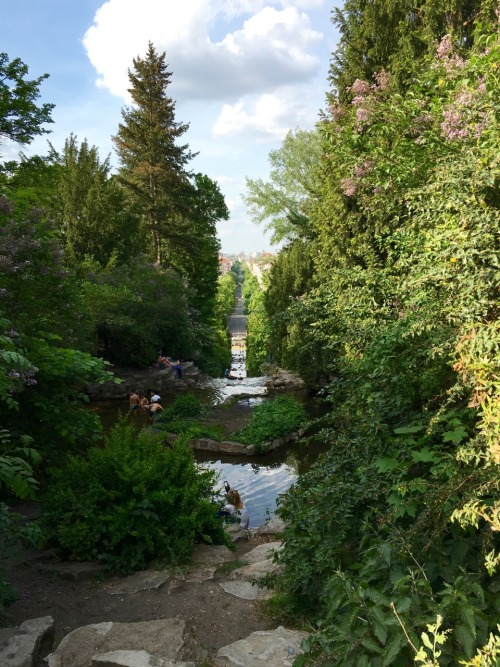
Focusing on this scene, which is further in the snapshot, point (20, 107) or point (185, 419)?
point (185, 419)

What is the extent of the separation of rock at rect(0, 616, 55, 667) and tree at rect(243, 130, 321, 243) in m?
27.0

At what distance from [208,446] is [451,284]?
39.0 ft

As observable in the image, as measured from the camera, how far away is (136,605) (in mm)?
5215

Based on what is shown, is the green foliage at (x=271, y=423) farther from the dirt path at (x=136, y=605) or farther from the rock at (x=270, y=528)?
the dirt path at (x=136, y=605)

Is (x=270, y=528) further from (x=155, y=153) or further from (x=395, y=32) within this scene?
(x=155, y=153)

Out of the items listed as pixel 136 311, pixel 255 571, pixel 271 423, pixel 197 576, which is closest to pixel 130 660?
pixel 197 576

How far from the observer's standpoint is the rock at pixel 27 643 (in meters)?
3.72

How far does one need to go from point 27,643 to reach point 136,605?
1.47 m

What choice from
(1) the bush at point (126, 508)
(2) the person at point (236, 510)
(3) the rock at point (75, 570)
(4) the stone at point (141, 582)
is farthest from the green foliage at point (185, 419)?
(4) the stone at point (141, 582)

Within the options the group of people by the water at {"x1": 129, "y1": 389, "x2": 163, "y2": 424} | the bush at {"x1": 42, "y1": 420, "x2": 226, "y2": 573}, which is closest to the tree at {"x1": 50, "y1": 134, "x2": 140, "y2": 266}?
the group of people by the water at {"x1": 129, "y1": 389, "x2": 163, "y2": 424}

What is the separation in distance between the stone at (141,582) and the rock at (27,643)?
1.25 metres

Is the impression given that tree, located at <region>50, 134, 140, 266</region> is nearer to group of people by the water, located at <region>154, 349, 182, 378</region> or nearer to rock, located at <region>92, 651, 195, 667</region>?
group of people by the water, located at <region>154, 349, 182, 378</region>

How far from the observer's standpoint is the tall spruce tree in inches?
1135

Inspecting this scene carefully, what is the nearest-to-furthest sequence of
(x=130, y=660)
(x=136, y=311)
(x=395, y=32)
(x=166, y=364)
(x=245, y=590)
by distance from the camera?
(x=130, y=660) → (x=245, y=590) → (x=395, y=32) → (x=136, y=311) → (x=166, y=364)
